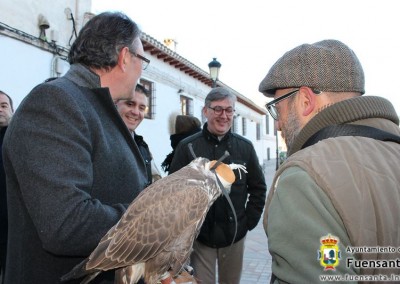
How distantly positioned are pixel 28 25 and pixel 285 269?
8162mm

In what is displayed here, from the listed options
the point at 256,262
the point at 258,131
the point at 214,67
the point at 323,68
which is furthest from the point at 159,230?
the point at 258,131

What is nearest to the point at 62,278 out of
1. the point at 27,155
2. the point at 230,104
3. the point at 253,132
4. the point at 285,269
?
the point at 27,155

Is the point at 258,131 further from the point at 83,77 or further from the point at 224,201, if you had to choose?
the point at 83,77

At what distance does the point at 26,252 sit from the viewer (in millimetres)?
1497

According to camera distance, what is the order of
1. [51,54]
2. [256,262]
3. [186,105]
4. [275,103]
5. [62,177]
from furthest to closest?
[186,105]
[51,54]
[256,262]
[275,103]
[62,177]

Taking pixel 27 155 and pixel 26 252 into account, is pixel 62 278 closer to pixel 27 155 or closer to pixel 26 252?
pixel 26 252

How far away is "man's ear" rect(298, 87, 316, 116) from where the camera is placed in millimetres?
1535

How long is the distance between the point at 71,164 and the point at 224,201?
2343 mm

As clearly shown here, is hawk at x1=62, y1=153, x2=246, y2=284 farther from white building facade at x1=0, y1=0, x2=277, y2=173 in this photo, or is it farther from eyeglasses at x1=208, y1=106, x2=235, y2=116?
white building facade at x1=0, y1=0, x2=277, y2=173

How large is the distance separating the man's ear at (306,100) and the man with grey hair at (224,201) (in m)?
2.05

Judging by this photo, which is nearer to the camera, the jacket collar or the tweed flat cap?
the tweed flat cap

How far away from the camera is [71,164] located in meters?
1.38

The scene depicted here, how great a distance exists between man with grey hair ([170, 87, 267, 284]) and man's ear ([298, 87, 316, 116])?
205cm

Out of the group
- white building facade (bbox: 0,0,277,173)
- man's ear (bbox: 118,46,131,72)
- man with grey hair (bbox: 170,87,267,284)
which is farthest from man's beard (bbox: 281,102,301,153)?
white building facade (bbox: 0,0,277,173)
